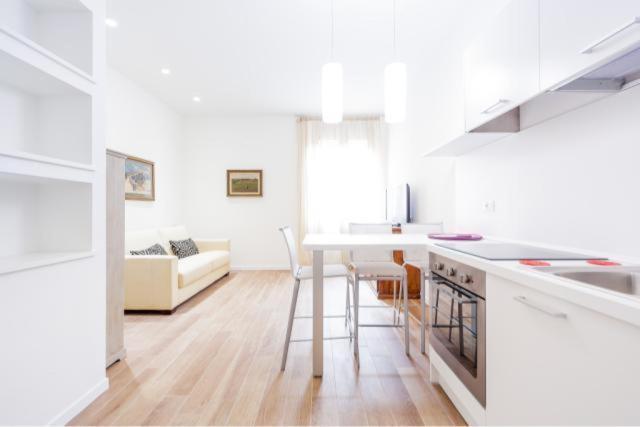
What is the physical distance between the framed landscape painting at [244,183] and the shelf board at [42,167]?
4065mm

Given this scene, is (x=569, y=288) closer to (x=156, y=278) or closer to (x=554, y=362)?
(x=554, y=362)

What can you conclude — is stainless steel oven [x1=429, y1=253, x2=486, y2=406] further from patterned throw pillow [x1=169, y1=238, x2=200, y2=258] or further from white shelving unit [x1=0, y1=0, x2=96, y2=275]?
patterned throw pillow [x1=169, y1=238, x2=200, y2=258]

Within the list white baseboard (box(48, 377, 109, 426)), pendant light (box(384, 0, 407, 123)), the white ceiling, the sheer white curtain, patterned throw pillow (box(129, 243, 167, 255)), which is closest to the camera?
white baseboard (box(48, 377, 109, 426))

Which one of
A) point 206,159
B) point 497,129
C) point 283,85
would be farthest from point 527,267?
point 206,159

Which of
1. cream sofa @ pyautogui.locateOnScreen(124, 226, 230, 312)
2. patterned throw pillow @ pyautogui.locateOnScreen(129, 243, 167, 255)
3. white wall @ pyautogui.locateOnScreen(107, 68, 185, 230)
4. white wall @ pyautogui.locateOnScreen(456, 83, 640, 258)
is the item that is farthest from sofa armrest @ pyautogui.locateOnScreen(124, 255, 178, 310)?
white wall @ pyautogui.locateOnScreen(456, 83, 640, 258)

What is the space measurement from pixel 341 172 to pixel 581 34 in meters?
4.77

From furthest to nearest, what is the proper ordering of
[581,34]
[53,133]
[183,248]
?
1. [183,248]
2. [53,133]
3. [581,34]

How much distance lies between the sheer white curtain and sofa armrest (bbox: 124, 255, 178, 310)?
2.83 meters

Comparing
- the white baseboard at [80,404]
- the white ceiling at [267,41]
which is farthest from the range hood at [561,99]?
the white baseboard at [80,404]

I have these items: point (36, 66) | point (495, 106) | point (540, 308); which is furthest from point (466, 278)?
point (36, 66)

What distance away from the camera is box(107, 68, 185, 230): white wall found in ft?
12.8

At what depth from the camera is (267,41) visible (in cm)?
328

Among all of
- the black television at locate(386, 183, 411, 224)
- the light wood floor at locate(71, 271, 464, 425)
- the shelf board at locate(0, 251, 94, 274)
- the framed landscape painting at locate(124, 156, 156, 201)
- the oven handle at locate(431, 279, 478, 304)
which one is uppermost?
the framed landscape painting at locate(124, 156, 156, 201)

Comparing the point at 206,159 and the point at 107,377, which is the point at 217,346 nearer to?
the point at 107,377
